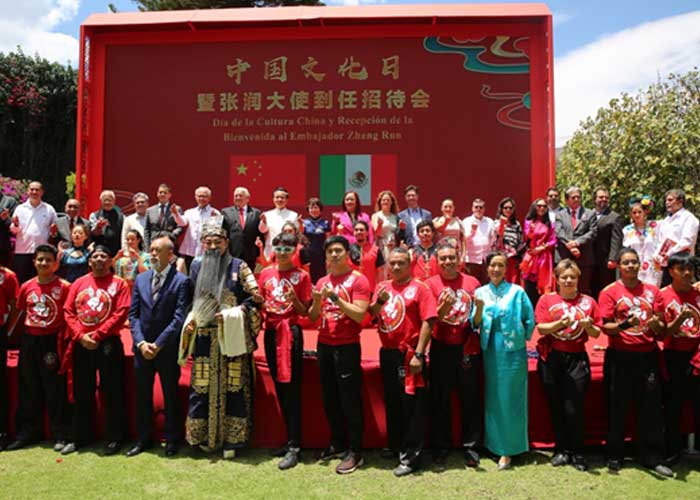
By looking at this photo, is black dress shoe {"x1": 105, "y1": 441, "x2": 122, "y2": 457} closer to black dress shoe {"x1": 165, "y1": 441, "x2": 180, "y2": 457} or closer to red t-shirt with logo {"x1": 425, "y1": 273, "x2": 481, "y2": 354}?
black dress shoe {"x1": 165, "y1": 441, "x2": 180, "y2": 457}

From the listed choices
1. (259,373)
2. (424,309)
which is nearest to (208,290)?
(259,373)

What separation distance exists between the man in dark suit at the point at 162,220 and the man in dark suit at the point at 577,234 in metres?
3.83

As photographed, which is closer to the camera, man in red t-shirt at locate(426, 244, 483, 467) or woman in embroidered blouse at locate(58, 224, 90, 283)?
man in red t-shirt at locate(426, 244, 483, 467)

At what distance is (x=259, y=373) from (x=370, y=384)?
0.77 metres

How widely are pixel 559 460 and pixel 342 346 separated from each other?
1.51 metres

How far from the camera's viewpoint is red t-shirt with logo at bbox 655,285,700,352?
3.28 m

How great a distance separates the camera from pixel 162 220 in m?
5.37

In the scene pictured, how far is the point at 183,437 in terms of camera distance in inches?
142

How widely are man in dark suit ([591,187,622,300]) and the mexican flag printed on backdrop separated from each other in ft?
7.00

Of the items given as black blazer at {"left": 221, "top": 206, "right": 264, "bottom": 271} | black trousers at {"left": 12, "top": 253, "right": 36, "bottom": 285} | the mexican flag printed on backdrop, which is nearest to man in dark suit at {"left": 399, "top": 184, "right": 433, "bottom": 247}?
the mexican flag printed on backdrop

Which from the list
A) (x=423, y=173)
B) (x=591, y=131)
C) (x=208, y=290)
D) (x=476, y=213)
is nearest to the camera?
(x=208, y=290)

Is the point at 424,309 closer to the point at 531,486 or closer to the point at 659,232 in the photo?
the point at 531,486

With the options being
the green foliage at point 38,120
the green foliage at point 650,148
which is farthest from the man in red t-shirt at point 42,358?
the green foliage at point 38,120

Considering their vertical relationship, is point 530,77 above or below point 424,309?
above
